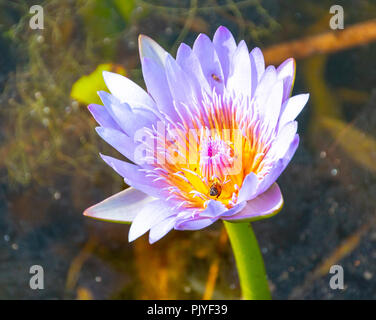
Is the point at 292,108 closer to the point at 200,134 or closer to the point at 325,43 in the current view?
the point at 200,134

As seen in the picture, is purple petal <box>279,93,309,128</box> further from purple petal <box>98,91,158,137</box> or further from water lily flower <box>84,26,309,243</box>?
purple petal <box>98,91,158,137</box>

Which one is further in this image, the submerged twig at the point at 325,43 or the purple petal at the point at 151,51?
the submerged twig at the point at 325,43

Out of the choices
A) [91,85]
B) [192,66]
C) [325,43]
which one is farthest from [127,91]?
[325,43]

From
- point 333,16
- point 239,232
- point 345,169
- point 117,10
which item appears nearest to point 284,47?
point 333,16

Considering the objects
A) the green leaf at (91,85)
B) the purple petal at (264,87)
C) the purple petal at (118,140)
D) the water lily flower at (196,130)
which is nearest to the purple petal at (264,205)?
the water lily flower at (196,130)

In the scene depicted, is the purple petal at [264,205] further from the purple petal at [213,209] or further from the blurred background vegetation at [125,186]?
the blurred background vegetation at [125,186]

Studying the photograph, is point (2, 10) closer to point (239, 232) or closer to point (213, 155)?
point (213, 155)
